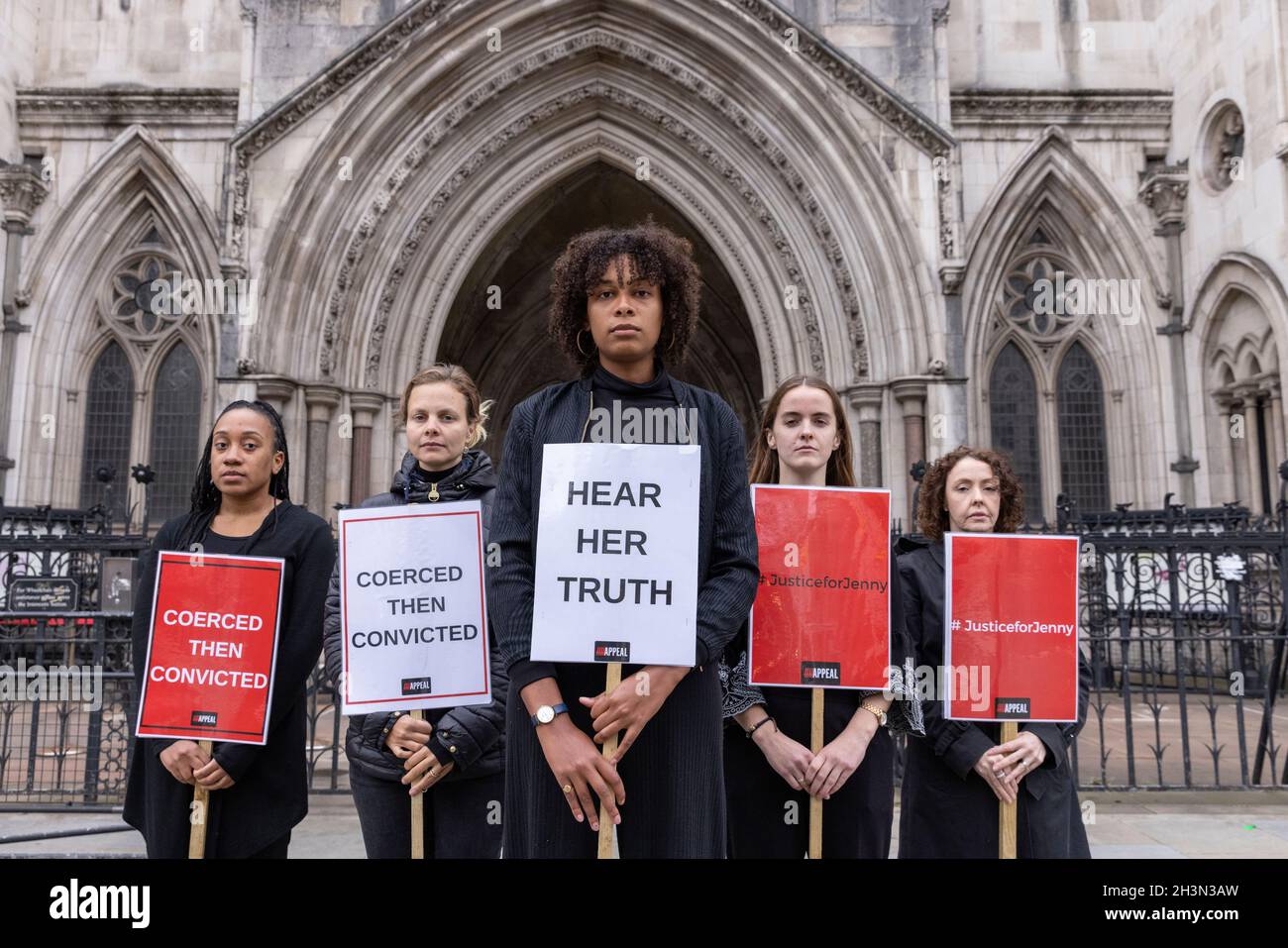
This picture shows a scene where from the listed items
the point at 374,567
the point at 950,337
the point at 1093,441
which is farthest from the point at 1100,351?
the point at 374,567

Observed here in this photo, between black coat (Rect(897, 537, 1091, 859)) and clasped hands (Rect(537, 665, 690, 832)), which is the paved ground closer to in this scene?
black coat (Rect(897, 537, 1091, 859))

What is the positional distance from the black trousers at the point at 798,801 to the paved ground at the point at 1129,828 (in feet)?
8.39

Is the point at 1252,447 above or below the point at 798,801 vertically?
above

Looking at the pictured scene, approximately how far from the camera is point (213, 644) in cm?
296

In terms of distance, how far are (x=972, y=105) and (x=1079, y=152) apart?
192cm

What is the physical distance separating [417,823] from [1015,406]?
46.9 feet

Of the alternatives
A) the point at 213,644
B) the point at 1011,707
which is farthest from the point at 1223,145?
the point at 213,644

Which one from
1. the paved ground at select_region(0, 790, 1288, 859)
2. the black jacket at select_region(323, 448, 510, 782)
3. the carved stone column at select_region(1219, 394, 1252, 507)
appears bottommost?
the paved ground at select_region(0, 790, 1288, 859)

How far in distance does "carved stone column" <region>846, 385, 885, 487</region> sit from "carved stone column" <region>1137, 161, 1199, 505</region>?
5100mm

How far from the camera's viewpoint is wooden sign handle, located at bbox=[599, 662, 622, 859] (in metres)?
2.23

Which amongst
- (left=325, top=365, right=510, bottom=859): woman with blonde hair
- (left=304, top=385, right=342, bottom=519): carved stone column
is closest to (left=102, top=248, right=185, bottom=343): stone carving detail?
(left=304, top=385, right=342, bottom=519): carved stone column

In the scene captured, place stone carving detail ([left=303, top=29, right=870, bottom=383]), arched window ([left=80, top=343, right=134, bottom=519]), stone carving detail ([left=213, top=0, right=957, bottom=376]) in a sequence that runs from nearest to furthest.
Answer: stone carving detail ([left=213, top=0, right=957, bottom=376]) < stone carving detail ([left=303, top=29, right=870, bottom=383]) < arched window ([left=80, top=343, right=134, bottom=519])

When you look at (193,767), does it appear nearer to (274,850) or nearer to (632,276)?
(274,850)

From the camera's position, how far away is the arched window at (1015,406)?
15109 millimetres
